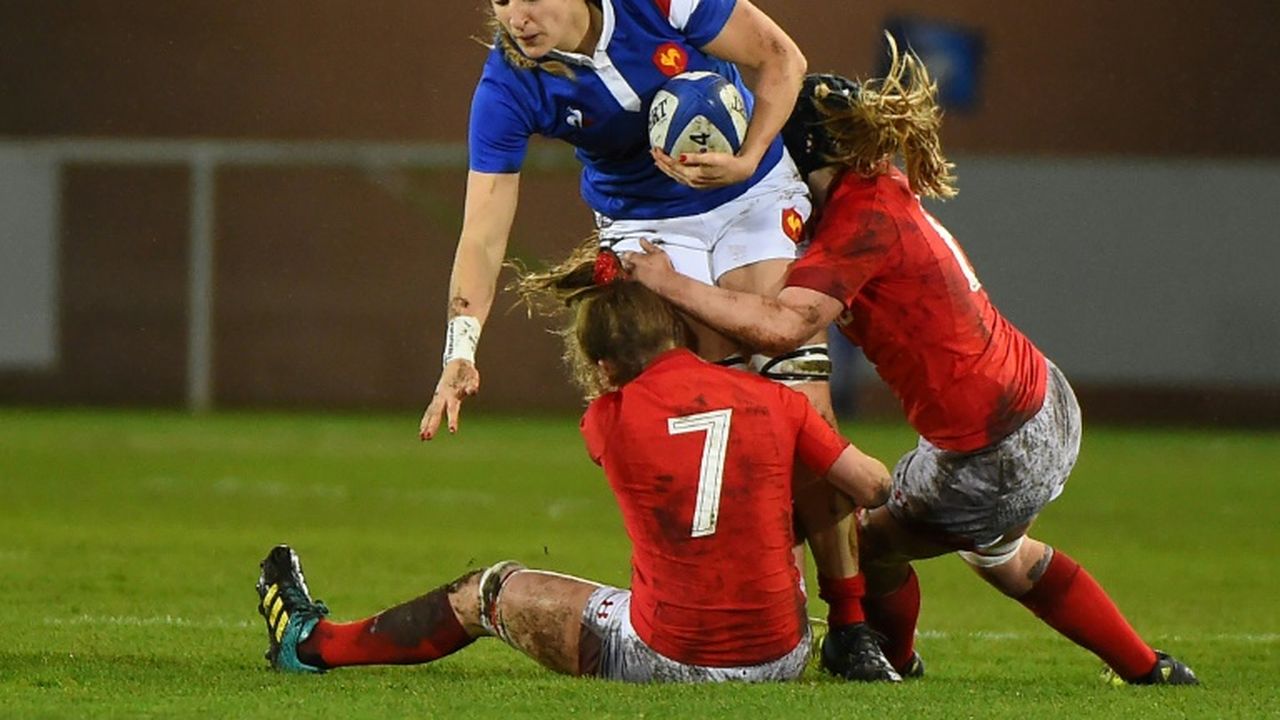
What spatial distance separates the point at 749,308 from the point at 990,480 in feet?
2.47

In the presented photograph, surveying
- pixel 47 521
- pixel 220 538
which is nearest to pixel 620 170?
pixel 220 538

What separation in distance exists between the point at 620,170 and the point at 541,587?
1.16 metres

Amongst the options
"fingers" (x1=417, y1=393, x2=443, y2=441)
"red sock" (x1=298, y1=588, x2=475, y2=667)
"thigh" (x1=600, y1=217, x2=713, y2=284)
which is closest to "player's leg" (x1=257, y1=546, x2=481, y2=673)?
"red sock" (x1=298, y1=588, x2=475, y2=667)

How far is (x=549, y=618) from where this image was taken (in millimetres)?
4652

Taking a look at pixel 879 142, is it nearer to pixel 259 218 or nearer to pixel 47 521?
pixel 47 521

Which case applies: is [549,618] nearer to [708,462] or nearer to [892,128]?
[708,462]

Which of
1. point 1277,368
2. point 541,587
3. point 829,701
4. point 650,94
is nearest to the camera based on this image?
point 829,701

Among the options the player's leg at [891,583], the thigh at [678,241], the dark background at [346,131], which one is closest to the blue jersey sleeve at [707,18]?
the thigh at [678,241]

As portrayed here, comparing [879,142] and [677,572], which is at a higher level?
[879,142]

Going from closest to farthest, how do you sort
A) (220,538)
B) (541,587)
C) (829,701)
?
(829,701) → (541,587) → (220,538)

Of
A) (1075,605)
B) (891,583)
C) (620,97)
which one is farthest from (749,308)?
(1075,605)

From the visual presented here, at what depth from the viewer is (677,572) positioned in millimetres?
4469

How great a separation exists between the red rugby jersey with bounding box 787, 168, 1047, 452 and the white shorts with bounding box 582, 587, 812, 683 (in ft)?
2.19

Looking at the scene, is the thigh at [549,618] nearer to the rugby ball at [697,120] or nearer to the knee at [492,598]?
the knee at [492,598]
